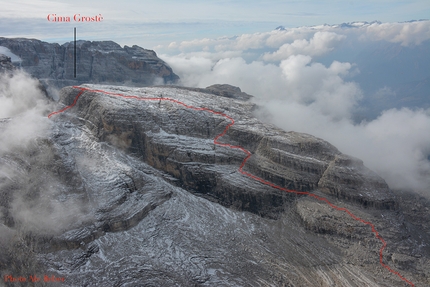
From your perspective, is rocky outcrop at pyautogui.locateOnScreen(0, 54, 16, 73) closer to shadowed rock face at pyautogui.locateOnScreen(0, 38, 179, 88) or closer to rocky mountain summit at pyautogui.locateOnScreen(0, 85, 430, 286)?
rocky mountain summit at pyautogui.locateOnScreen(0, 85, 430, 286)

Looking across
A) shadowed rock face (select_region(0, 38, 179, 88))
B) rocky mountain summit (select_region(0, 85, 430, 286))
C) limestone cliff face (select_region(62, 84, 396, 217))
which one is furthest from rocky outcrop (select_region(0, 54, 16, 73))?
shadowed rock face (select_region(0, 38, 179, 88))

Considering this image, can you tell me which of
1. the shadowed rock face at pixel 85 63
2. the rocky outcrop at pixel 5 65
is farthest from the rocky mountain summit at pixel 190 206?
the shadowed rock face at pixel 85 63

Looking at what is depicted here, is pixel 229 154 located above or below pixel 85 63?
below

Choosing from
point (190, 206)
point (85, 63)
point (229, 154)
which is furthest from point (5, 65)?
point (85, 63)

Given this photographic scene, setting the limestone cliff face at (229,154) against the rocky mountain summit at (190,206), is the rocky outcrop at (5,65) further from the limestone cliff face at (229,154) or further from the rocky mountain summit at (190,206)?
the rocky mountain summit at (190,206)

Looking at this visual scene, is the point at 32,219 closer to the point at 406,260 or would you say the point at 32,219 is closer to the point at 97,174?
the point at 97,174

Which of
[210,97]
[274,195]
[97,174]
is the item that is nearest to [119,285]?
[97,174]

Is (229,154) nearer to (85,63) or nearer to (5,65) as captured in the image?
(5,65)

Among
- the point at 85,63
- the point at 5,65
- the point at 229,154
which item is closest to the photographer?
the point at 229,154
